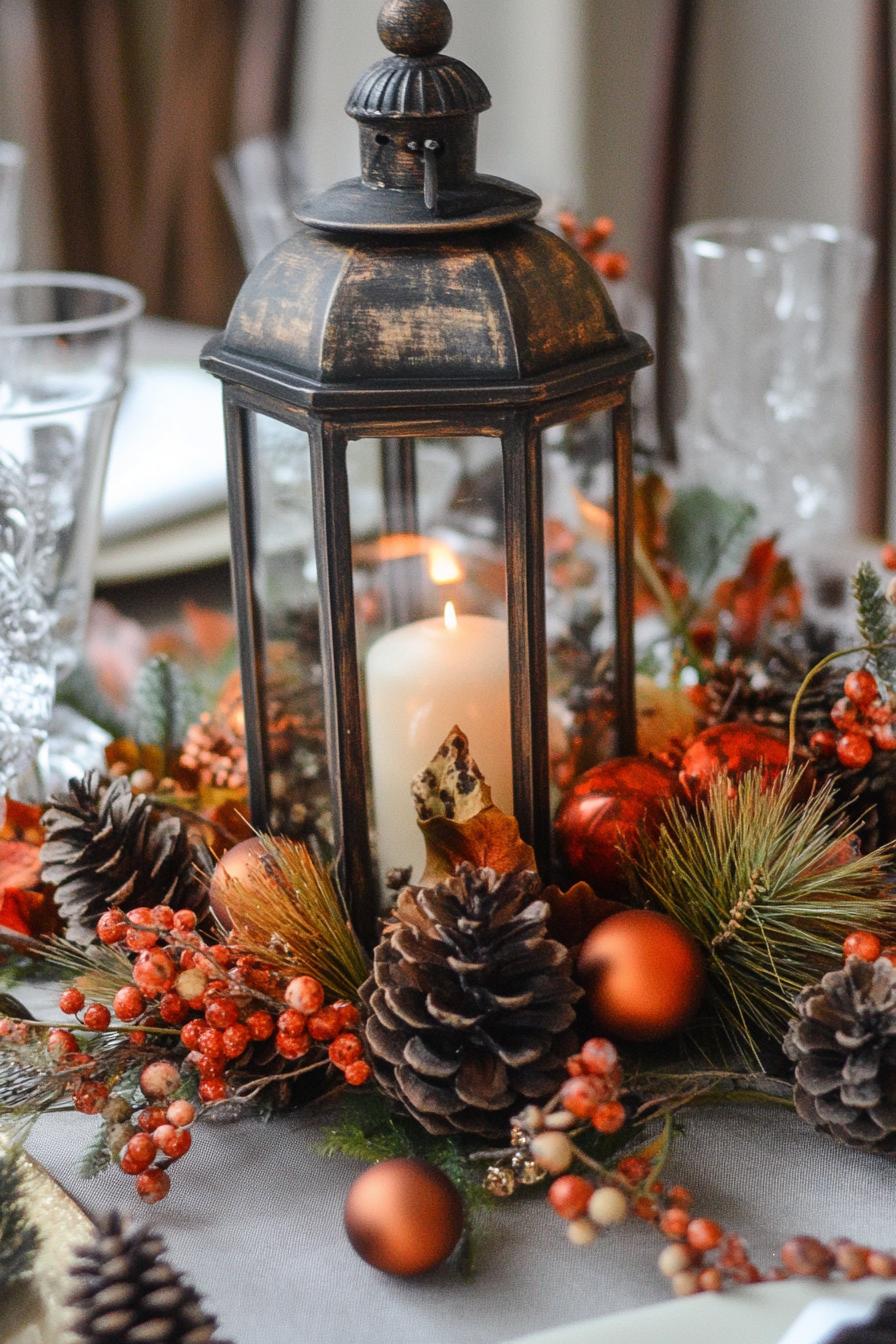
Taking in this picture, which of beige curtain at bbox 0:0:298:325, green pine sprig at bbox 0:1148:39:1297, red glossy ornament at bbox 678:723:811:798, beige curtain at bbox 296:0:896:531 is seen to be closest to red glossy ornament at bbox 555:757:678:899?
red glossy ornament at bbox 678:723:811:798

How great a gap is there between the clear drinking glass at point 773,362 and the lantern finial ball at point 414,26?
0.40m

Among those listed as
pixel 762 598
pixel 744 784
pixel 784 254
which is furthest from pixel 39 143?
pixel 744 784

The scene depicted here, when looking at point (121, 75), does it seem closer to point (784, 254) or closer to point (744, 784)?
point (784, 254)

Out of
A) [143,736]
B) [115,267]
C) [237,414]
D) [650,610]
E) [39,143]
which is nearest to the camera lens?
[237,414]

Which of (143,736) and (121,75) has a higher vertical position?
(121,75)

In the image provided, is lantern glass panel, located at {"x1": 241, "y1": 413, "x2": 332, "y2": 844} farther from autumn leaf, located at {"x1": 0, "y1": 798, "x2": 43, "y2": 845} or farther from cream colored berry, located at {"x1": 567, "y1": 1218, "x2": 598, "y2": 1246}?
cream colored berry, located at {"x1": 567, "y1": 1218, "x2": 598, "y2": 1246}

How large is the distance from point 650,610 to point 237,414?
1.12 feet

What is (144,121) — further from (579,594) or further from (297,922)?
(297,922)

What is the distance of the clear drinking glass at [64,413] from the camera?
1.99ft

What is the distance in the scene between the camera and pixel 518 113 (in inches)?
68.4

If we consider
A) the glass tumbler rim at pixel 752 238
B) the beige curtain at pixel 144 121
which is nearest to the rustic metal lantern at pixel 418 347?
the glass tumbler rim at pixel 752 238

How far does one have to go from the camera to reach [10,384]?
85 cm

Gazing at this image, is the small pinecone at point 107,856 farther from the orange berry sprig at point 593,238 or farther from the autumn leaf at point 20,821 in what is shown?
the orange berry sprig at point 593,238

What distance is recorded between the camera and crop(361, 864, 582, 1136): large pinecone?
439 mm
